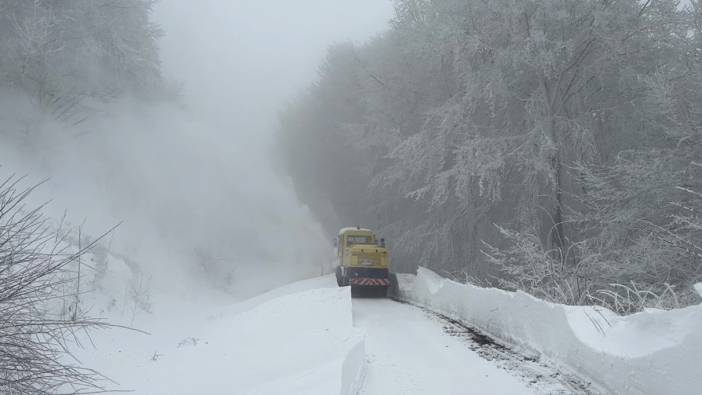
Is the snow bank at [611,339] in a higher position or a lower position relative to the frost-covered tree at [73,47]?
lower

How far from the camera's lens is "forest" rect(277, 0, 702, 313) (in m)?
11.2

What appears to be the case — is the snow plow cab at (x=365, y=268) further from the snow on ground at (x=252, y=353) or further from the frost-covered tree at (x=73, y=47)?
the frost-covered tree at (x=73, y=47)

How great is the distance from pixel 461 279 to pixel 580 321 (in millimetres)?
12262

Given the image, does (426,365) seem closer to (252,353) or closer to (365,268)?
(252,353)

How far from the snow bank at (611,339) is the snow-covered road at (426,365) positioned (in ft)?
3.22

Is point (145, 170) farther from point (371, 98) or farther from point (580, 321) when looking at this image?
point (580, 321)

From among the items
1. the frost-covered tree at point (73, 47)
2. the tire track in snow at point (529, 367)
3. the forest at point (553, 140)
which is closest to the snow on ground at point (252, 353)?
the tire track in snow at point (529, 367)

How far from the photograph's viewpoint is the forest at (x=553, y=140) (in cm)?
1121

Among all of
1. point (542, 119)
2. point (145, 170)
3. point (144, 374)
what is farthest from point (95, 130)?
point (542, 119)

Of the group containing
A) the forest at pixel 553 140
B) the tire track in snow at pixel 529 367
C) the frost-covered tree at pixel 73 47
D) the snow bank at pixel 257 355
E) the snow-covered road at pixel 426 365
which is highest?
the frost-covered tree at pixel 73 47

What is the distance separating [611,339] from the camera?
5.96 metres

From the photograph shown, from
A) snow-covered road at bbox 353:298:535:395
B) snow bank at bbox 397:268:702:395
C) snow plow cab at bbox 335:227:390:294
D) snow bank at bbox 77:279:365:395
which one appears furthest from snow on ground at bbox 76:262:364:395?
snow plow cab at bbox 335:227:390:294

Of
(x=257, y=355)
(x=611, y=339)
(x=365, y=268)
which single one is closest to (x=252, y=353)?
(x=257, y=355)

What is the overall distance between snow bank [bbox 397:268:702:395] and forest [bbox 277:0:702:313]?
3.70 feet
